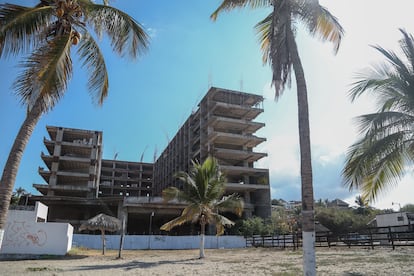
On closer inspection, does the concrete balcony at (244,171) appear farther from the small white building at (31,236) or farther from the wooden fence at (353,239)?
the small white building at (31,236)

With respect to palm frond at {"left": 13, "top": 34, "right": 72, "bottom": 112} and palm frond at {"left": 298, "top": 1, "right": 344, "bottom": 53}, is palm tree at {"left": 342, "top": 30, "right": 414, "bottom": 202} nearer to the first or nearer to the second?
Result: palm frond at {"left": 298, "top": 1, "right": 344, "bottom": 53}

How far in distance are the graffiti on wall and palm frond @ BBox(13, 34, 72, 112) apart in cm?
1479

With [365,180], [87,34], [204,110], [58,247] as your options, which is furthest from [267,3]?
[204,110]

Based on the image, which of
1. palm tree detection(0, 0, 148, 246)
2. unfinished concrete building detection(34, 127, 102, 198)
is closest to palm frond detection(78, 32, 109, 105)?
palm tree detection(0, 0, 148, 246)

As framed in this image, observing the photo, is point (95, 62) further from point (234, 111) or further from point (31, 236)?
point (234, 111)

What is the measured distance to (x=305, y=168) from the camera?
7062 mm

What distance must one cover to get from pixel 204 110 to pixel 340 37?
47.4 meters

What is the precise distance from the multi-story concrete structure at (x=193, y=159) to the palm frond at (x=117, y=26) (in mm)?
35968

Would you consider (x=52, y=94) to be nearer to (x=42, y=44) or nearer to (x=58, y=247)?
(x=42, y=44)

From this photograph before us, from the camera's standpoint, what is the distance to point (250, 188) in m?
49.9

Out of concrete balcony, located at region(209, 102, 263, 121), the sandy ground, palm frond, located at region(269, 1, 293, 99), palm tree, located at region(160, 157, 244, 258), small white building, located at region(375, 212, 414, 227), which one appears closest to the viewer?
palm frond, located at region(269, 1, 293, 99)

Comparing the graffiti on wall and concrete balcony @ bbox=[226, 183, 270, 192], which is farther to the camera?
concrete balcony @ bbox=[226, 183, 270, 192]

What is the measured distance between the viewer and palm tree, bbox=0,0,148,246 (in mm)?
6832

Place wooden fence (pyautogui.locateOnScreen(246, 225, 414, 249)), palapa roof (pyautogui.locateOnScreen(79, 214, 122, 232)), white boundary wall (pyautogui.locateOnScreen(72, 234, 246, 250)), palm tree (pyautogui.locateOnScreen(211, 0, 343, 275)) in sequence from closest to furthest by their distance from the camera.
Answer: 1. palm tree (pyautogui.locateOnScreen(211, 0, 343, 275))
2. wooden fence (pyautogui.locateOnScreen(246, 225, 414, 249))
3. palapa roof (pyautogui.locateOnScreen(79, 214, 122, 232))
4. white boundary wall (pyautogui.locateOnScreen(72, 234, 246, 250))
